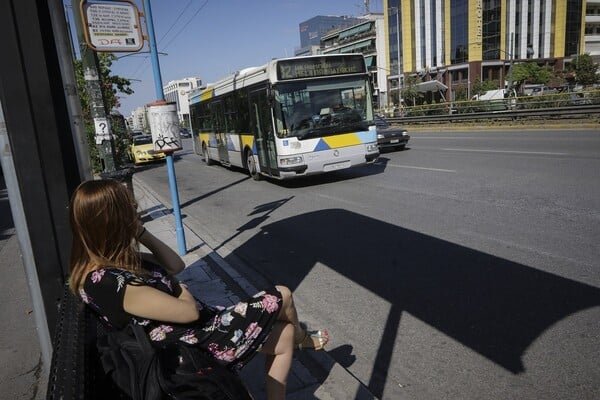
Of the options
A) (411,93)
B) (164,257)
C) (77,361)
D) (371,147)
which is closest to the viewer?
(77,361)

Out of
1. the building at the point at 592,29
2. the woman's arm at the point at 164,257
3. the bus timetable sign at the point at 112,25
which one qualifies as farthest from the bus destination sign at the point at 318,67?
the building at the point at 592,29

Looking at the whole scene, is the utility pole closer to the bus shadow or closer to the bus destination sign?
the bus shadow

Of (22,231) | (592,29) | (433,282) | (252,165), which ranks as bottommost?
(433,282)

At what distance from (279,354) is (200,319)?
1.69 ft

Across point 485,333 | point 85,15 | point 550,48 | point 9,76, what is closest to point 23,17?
point 9,76

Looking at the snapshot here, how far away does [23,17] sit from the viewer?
8.38ft

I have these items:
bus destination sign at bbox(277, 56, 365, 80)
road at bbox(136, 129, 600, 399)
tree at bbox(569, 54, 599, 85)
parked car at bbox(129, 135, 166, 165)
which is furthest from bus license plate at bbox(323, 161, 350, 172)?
tree at bbox(569, 54, 599, 85)

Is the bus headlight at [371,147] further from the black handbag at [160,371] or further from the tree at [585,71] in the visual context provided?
the tree at [585,71]

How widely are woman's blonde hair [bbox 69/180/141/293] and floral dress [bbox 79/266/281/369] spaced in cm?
6

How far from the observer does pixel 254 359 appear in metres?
3.41

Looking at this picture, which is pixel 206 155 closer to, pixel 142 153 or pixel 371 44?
pixel 142 153

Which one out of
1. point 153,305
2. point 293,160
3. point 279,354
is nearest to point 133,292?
point 153,305

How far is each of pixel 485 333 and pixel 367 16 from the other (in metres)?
104

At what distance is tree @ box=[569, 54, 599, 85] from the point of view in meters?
56.9
